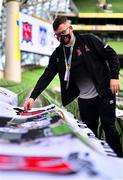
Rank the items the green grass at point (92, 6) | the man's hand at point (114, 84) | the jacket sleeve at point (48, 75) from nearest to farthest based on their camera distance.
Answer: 1. the man's hand at point (114, 84)
2. the jacket sleeve at point (48, 75)
3. the green grass at point (92, 6)

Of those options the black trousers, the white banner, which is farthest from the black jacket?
the white banner

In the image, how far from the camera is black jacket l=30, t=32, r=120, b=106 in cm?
400

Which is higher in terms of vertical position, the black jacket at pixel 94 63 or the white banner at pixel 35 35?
the black jacket at pixel 94 63

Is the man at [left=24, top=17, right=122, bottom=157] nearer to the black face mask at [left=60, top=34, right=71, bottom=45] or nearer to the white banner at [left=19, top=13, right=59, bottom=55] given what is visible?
the black face mask at [left=60, top=34, right=71, bottom=45]

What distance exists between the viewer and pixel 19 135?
213cm

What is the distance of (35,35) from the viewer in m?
23.5

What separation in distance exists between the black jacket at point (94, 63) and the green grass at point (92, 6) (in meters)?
32.3

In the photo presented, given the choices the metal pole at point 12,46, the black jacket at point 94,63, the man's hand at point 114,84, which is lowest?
the metal pole at point 12,46

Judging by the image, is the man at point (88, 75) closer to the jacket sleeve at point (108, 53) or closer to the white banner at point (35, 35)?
the jacket sleeve at point (108, 53)

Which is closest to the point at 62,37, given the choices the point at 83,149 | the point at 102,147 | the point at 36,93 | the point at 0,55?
the point at 36,93

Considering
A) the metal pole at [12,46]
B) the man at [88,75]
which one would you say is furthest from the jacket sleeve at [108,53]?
the metal pole at [12,46]

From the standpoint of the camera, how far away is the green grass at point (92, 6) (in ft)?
119

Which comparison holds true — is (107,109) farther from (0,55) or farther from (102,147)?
(0,55)

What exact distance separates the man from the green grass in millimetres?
32217
